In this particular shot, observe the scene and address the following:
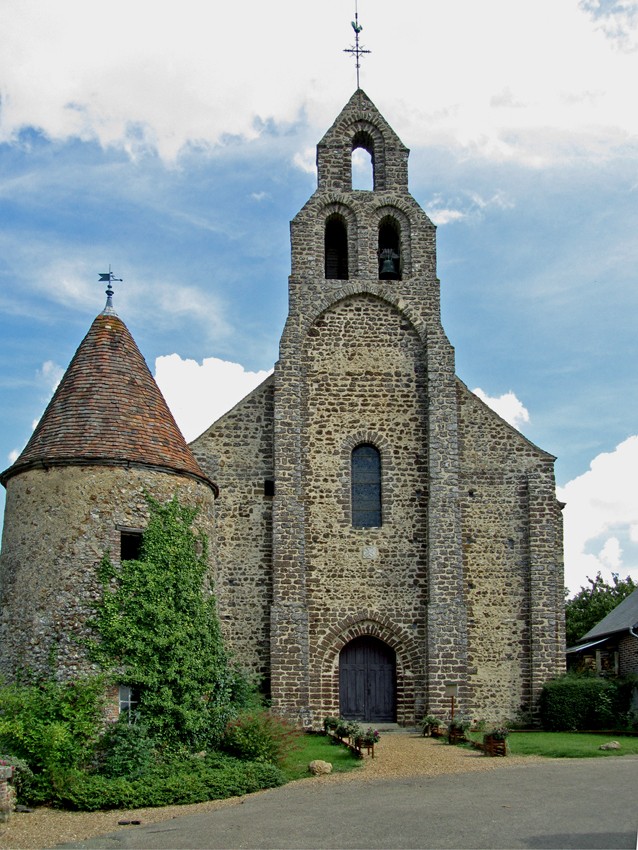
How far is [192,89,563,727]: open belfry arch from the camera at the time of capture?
68.4 ft

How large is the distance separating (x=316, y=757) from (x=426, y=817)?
545 cm

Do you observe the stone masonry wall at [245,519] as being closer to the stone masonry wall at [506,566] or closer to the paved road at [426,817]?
the stone masonry wall at [506,566]

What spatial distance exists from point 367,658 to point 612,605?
21989 mm

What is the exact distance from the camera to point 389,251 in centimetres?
2383

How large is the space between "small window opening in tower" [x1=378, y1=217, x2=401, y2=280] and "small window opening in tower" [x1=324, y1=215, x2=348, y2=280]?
37.5 inches

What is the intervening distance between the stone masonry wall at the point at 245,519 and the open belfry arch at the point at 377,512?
34mm

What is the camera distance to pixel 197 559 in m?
16.2

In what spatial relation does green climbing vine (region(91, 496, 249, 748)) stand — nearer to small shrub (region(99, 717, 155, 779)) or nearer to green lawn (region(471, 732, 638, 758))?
small shrub (region(99, 717, 155, 779))

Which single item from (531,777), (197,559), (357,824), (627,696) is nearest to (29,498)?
(197,559)

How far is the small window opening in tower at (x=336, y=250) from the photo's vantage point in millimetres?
24203

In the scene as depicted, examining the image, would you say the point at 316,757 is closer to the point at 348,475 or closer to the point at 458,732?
the point at 458,732

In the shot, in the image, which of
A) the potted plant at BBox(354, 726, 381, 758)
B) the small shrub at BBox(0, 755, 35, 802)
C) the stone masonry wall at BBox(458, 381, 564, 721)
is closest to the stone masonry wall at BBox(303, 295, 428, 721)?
the stone masonry wall at BBox(458, 381, 564, 721)

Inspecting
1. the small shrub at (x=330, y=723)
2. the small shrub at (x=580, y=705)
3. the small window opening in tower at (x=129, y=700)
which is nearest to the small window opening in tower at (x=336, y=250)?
the small shrub at (x=330, y=723)

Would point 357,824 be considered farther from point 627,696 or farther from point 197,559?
point 627,696
